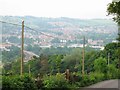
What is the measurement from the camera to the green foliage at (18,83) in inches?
602

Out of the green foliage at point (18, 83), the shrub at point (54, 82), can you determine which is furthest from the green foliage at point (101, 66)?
the green foliage at point (18, 83)

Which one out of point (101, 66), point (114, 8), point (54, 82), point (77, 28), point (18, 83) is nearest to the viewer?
point (18, 83)

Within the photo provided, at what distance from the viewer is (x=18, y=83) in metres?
16.4

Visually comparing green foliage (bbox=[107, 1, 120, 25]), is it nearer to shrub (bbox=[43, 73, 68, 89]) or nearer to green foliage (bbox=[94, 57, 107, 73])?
shrub (bbox=[43, 73, 68, 89])

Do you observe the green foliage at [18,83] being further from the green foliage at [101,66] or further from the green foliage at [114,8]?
the green foliage at [101,66]

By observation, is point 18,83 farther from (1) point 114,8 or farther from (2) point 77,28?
(2) point 77,28

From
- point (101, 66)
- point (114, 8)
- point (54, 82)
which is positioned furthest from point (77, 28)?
point (54, 82)

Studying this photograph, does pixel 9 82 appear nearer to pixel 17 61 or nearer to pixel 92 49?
pixel 17 61

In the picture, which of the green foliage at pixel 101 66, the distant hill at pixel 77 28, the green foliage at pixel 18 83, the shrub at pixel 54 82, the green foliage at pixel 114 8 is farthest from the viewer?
the green foliage at pixel 101 66

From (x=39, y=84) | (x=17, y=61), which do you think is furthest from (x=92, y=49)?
(x=39, y=84)

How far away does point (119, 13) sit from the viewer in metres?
23.9

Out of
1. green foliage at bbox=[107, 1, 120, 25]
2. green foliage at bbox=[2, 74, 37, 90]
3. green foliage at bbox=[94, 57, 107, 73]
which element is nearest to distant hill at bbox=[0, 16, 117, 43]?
green foliage at bbox=[94, 57, 107, 73]

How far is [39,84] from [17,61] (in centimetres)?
578

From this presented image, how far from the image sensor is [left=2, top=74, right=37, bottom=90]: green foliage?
602 inches
